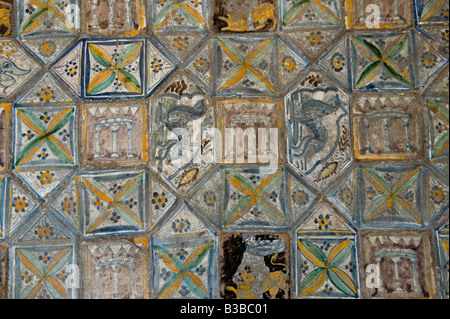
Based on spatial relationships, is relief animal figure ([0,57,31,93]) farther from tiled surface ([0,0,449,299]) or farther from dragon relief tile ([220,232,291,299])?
dragon relief tile ([220,232,291,299])

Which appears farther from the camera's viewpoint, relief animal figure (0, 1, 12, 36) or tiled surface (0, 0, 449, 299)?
relief animal figure (0, 1, 12, 36)

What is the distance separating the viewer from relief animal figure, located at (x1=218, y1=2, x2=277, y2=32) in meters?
1.73

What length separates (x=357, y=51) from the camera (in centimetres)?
171

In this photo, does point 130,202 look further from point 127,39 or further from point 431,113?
point 431,113

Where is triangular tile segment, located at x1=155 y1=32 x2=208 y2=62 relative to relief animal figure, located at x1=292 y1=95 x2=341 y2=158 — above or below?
above

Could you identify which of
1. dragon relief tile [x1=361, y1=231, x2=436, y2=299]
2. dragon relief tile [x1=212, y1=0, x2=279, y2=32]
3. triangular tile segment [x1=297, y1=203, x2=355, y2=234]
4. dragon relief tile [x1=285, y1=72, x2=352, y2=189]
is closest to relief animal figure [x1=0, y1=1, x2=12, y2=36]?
dragon relief tile [x1=212, y1=0, x2=279, y2=32]

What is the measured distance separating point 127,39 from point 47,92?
365 mm

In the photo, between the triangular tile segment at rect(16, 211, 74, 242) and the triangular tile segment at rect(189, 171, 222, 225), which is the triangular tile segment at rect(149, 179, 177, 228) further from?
the triangular tile segment at rect(16, 211, 74, 242)

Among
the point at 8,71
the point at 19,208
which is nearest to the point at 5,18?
the point at 8,71

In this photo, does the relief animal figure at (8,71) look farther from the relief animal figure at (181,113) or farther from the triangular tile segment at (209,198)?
the triangular tile segment at (209,198)

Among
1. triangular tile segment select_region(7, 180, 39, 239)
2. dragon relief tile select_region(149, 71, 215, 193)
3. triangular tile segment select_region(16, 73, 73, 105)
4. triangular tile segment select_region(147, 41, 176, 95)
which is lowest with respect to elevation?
triangular tile segment select_region(7, 180, 39, 239)

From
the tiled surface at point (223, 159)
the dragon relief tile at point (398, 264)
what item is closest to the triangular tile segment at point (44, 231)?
the tiled surface at point (223, 159)

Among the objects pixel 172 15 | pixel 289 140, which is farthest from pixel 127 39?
pixel 289 140

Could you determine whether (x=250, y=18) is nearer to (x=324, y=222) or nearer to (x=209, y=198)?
(x=209, y=198)
